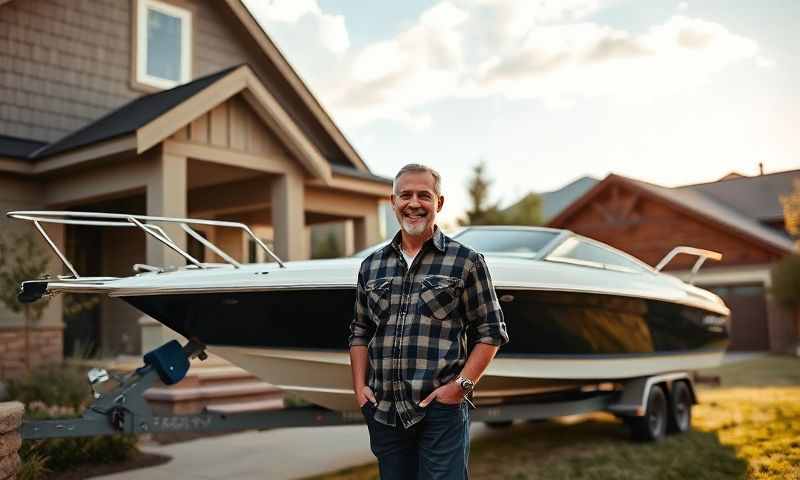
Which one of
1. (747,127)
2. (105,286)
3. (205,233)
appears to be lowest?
(105,286)

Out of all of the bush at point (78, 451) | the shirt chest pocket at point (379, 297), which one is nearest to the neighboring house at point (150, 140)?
the bush at point (78, 451)

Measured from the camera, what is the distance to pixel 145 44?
11281mm

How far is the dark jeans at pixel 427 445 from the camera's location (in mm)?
2791

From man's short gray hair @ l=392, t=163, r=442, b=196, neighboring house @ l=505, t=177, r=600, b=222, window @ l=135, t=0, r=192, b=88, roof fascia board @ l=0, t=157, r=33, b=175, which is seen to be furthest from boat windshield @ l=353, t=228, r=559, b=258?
neighboring house @ l=505, t=177, r=600, b=222

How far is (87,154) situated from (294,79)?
4.82 m

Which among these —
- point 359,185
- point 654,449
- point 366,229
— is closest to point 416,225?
point 654,449

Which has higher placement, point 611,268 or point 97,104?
point 97,104

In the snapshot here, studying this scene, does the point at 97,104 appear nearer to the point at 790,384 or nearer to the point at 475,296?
the point at 475,296

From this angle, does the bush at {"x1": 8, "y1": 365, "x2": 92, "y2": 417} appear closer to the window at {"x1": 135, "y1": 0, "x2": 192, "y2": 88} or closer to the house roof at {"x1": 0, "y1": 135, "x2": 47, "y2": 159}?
the house roof at {"x1": 0, "y1": 135, "x2": 47, "y2": 159}

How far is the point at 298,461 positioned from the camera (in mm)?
6266

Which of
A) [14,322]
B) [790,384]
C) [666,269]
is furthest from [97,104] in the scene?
[666,269]

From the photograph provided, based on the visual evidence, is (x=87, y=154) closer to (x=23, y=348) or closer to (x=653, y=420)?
(x=23, y=348)

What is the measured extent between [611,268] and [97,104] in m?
7.52

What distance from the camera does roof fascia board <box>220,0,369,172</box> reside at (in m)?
12.2
